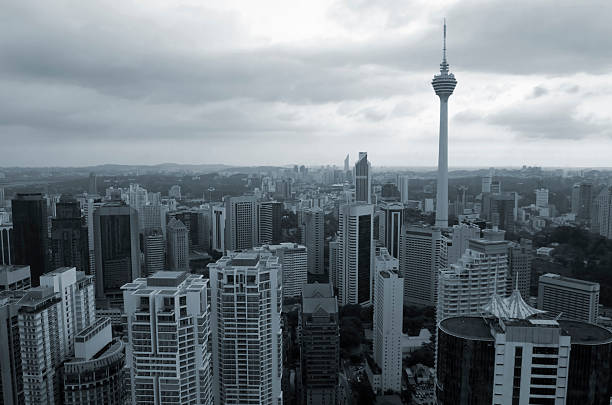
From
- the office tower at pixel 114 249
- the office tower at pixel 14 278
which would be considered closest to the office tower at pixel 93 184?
the office tower at pixel 114 249

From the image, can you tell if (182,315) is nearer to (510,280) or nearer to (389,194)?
(510,280)

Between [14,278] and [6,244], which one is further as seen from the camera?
[6,244]

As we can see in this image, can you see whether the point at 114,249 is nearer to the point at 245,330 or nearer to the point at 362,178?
the point at 245,330

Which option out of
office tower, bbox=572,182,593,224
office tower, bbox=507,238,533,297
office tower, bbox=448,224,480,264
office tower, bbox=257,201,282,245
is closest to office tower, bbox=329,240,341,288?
office tower, bbox=257,201,282,245

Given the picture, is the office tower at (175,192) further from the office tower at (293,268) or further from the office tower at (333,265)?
the office tower at (293,268)

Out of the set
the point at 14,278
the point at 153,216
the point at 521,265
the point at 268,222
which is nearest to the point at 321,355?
the point at 14,278

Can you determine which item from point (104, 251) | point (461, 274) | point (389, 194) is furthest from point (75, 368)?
point (389, 194)
